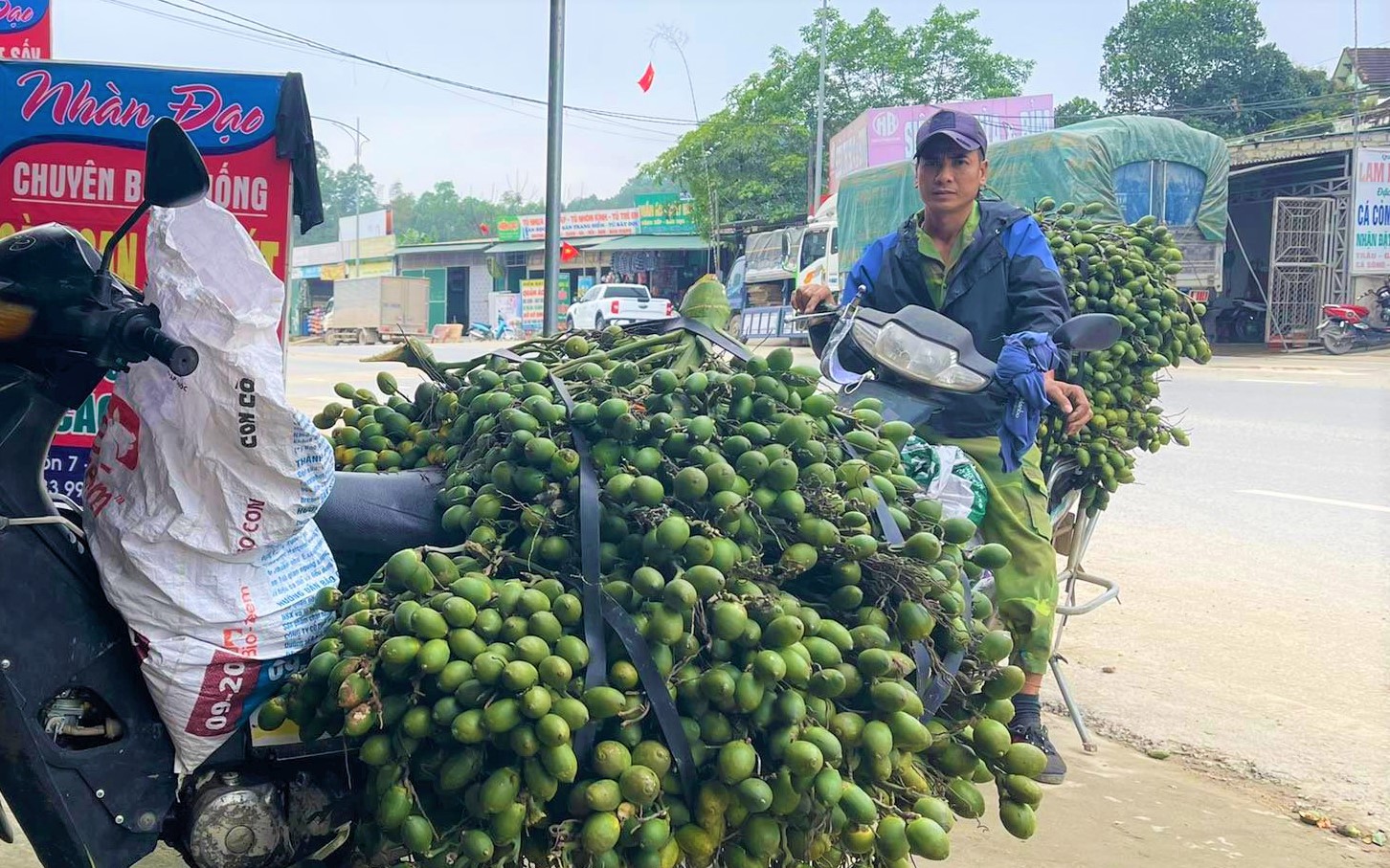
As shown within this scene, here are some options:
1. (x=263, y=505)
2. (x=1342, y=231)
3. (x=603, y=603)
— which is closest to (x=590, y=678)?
(x=603, y=603)

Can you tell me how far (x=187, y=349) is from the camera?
1.63 metres

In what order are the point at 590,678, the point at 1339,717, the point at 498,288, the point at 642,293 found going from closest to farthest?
the point at 590,678 → the point at 1339,717 → the point at 642,293 → the point at 498,288

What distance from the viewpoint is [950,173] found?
318 cm

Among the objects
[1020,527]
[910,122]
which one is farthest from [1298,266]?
[1020,527]

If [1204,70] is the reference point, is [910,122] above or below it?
below

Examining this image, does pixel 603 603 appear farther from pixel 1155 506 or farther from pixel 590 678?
pixel 1155 506

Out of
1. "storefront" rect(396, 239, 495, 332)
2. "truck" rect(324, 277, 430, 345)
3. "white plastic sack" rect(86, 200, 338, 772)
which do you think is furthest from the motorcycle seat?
"storefront" rect(396, 239, 495, 332)

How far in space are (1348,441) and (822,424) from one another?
8797 millimetres

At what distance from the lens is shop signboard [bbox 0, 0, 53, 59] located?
613cm

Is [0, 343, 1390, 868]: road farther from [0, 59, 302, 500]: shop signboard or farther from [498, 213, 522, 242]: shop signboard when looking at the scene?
[498, 213, 522, 242]: shop signboard

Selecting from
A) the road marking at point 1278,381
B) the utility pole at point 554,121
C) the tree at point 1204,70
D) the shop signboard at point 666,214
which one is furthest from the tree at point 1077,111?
the utility pole at point 554,121

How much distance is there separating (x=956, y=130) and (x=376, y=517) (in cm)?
191

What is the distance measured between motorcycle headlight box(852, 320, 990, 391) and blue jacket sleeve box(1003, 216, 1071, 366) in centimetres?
34

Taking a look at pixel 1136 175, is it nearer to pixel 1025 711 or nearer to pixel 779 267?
pixel 779 267
